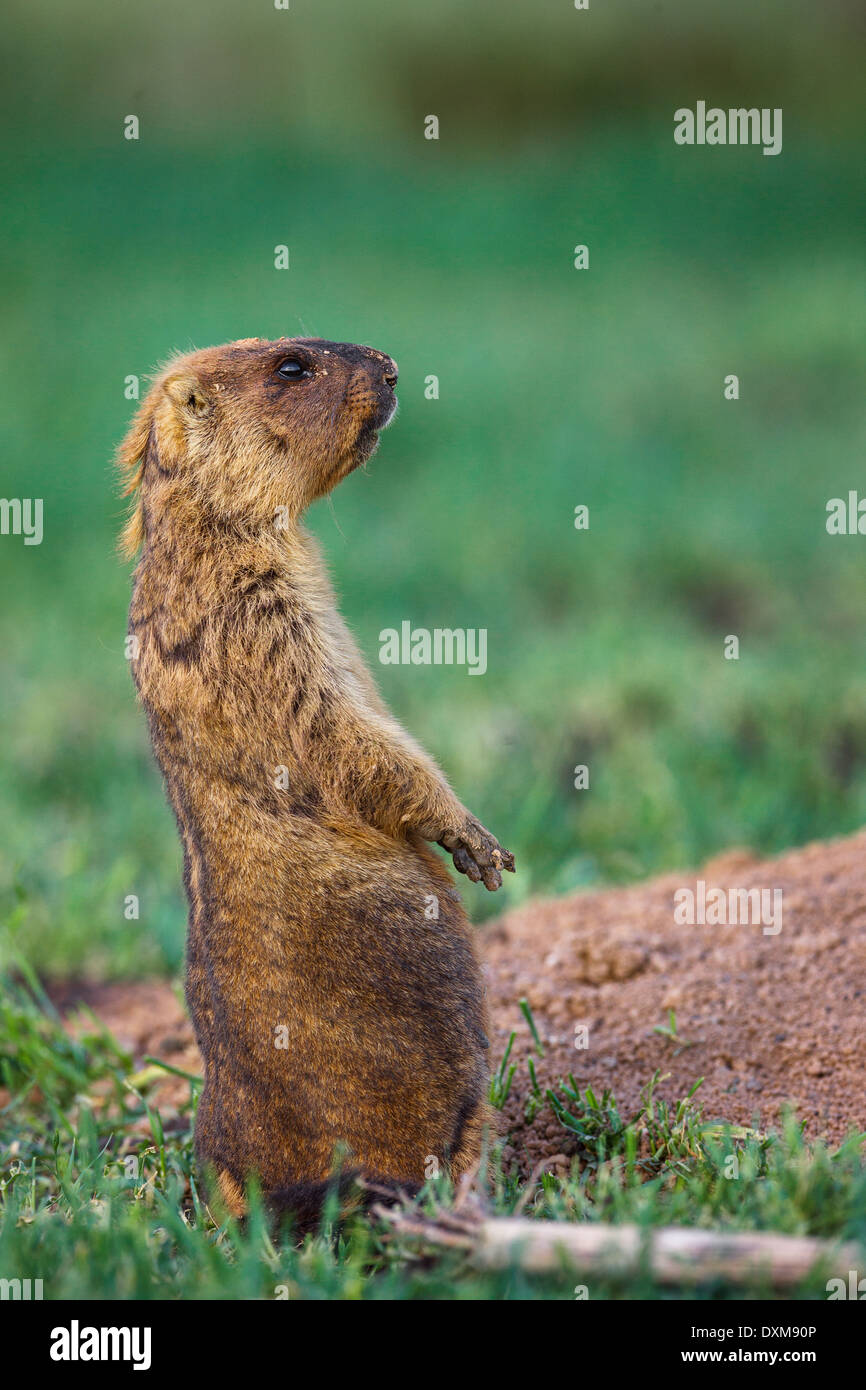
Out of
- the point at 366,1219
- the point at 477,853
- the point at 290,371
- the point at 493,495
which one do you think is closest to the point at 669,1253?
the point at 366,1219

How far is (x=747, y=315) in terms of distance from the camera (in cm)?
1298

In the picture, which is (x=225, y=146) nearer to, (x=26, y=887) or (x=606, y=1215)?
(x=26, y=887)

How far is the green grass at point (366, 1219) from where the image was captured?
290 centimetres

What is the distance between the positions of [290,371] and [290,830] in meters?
1.36

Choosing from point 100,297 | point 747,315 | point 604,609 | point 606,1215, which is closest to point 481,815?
point 604,609

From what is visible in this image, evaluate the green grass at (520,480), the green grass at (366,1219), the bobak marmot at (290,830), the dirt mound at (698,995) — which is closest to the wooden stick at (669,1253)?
the green grass at (366,1219)

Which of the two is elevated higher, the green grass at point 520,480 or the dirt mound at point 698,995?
the green grass at point 520,480

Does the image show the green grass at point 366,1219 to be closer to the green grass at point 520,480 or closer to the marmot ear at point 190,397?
the green grass at point 520,480

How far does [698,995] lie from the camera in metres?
4.37

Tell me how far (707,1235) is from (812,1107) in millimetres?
1228

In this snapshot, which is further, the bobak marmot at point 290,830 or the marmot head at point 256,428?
the marmot head at point 256,428

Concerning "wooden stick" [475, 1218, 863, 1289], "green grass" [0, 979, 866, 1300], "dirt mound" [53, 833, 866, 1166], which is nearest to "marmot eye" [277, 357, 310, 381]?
"dirt mound" [53, 833, 866, 1166]

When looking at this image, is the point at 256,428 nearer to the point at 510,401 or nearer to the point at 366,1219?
the point at 366,1219

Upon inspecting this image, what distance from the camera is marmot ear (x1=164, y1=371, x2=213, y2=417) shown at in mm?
4039
